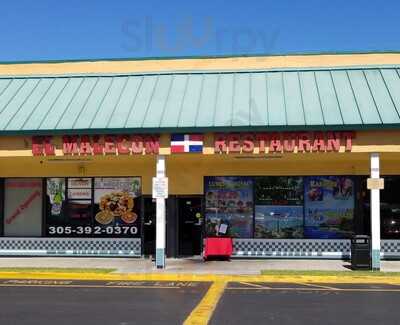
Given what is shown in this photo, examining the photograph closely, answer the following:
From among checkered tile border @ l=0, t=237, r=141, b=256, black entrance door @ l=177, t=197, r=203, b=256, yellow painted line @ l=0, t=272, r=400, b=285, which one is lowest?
yellow painted line @ l=0, t=272, r=400, b=285

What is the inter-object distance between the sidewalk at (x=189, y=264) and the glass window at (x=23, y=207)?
1.12 m

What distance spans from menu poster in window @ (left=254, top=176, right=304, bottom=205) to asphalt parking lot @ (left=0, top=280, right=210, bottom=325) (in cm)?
663

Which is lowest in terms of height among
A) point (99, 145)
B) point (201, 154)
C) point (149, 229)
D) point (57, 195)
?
point (149, 229)

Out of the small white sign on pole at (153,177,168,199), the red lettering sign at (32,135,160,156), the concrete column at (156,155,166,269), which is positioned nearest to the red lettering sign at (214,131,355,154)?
the concrete column at (156,155,166,269)

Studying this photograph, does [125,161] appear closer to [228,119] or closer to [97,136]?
[97,136]

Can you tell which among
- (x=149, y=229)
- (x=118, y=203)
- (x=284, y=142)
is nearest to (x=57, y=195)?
(x=118, y=203)

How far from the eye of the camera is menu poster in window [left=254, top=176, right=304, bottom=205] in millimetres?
21188

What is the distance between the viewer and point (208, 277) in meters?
16.2

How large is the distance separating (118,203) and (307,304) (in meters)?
11.2

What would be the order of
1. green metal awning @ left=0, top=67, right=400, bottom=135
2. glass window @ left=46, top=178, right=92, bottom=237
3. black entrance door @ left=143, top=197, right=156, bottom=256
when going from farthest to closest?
glass window @ left=46, top=178, right=92, bottom=237
black entrance door @ left=143, top=197, right=156, bottom=256
green metal awning @ left=0, top=67, right=400, bottom=135

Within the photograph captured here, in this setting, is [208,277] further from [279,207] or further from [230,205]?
[279,207]

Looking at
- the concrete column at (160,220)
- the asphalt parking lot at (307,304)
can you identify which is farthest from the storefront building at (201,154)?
the asphalt parking lot at (307,304)

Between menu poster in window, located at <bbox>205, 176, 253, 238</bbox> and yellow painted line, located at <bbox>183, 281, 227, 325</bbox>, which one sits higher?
menu poster in window, located at <bbox>205, 176, 253, 238</bbox>

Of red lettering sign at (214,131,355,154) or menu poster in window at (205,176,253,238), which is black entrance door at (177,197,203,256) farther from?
red lettering sign at (214,131,355,154)
